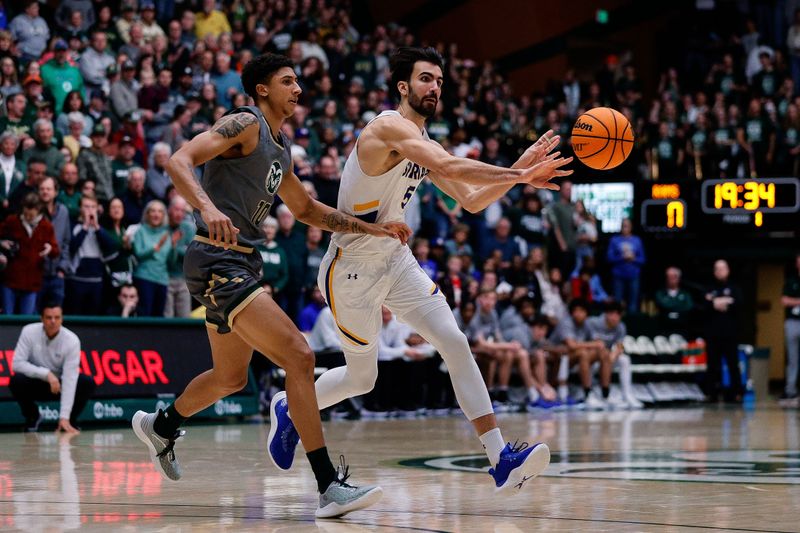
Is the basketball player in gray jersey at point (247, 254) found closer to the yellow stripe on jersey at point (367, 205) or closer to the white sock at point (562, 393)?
the yellow stripe on jersey at point (367, 205)

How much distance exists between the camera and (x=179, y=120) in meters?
16.0

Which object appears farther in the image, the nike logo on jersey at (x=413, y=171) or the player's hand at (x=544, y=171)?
the nike logo on jersey at (x=413, y=171)

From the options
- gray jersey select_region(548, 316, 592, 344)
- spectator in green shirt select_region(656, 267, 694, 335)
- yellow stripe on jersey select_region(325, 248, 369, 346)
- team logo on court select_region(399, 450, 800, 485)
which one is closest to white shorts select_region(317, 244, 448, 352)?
yellow stripe on jersey select_region(325, 248, 369, 346)

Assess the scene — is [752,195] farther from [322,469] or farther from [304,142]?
[322,469]

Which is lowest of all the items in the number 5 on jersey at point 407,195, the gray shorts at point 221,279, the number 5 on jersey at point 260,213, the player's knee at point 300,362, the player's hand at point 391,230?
the player's knee at point 300,362

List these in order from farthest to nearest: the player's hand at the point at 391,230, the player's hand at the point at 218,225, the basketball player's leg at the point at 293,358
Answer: the player's hand at the point at 391,230 → the basketball player's leg at the point at 293,358 → the player's hand at the point at 218,225

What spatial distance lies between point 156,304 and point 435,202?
19.3ft

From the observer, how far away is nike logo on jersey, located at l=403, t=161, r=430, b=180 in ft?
22.3

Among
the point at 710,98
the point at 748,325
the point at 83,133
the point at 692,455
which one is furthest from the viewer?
the point at 748,325

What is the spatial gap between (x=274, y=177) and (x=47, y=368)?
21.6 feet

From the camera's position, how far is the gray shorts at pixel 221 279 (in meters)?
6.18

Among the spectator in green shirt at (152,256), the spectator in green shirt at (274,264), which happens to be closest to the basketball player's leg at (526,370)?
the spectator in green shirt at (274,264)

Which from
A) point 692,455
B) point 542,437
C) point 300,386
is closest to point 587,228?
point 542,437

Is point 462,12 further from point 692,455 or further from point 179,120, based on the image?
point 692,455
